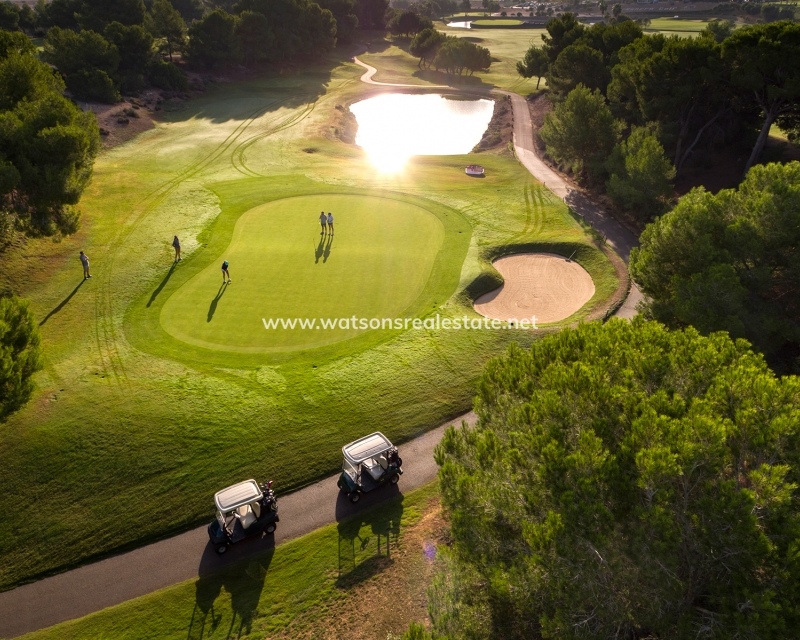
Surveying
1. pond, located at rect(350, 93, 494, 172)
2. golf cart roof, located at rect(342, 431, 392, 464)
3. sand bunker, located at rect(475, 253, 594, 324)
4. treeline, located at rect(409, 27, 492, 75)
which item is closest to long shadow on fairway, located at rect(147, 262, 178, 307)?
golf cart roof, located at rect(342, 431, 392, 464)

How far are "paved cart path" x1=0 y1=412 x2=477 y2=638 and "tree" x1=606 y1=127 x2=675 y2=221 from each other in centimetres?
3922

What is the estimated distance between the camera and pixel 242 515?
2073 cm

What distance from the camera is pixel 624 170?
170 feet

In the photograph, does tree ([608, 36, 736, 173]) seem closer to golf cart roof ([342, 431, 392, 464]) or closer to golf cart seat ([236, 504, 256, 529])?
golf cart roof ([342, 431, 392, 464])

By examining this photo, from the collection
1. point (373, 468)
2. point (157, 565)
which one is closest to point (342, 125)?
point (373, 468)

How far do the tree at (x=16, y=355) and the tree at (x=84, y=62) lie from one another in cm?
6698

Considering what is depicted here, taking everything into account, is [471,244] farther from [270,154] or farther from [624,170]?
[270,154]

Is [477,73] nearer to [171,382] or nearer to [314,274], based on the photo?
[314,274]

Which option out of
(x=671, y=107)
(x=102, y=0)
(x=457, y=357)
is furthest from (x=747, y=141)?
(x=102, y=0)

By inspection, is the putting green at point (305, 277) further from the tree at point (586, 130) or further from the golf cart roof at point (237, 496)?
the tree at point (586, 130)

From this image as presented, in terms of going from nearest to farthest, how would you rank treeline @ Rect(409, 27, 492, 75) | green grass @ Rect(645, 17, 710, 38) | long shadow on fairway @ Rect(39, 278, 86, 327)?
long shadow on fairway @ Rect(39, 278, 86, 327)
treeline @ Rect(409, 27, 492, 75)
green grass @ Rect(645, 17, 710, 38)

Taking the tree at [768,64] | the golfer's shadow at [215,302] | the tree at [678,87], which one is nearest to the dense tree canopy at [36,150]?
the golfer's shadow at [215,302]

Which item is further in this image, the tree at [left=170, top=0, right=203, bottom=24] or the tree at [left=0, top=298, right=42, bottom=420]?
the tree at [left=170, top=0, right=203, bottom=24]

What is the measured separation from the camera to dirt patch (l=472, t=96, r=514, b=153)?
80.8m
